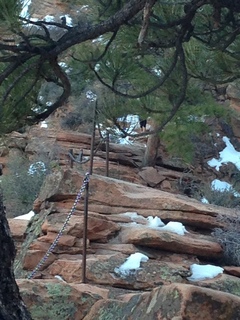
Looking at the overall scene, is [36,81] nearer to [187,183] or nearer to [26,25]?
[26,25]

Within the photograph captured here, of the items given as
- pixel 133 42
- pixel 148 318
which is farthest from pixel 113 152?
pixel 148 318

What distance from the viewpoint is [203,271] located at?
6.29 meters

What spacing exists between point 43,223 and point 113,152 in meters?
5.63

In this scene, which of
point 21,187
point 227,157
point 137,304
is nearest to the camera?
point 137,304

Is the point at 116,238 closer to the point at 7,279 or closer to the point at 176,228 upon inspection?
the point at 176,228

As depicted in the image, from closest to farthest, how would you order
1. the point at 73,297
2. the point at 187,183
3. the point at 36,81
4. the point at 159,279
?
1. the point at 36,81
2. the point at 73,297
3. the point at 159,279
4. the point at 187,183

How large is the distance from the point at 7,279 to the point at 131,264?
417 cm

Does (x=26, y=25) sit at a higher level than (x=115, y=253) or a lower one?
→ higher

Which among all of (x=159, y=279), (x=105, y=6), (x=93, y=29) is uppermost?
(x=105, y=6)

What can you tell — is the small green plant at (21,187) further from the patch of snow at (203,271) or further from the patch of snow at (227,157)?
the patch of snow at (203,271)

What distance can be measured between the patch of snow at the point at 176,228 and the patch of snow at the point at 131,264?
612 millimetres

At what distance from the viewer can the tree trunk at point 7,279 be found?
1.96 meters

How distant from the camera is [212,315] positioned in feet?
8.04

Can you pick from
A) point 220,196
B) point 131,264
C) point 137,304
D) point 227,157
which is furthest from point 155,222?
point 227,157
